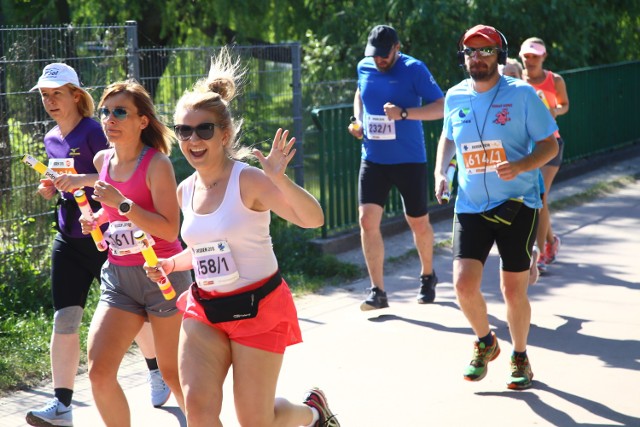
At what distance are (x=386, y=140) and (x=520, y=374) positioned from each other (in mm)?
2583

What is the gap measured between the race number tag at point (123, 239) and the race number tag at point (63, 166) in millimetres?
701

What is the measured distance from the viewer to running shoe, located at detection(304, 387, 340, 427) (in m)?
4.88

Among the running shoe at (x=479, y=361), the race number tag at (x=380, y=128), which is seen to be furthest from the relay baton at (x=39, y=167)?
the race number tag at (x=380, y=128)

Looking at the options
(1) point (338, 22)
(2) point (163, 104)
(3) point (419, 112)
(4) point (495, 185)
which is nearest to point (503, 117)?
(4) point (495, 185)

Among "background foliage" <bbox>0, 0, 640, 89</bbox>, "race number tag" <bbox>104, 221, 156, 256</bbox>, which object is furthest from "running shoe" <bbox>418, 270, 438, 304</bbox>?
"background foliage" <bbox>0, 0, 640, 89</bbox>

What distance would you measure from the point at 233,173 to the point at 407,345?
9.72 ft

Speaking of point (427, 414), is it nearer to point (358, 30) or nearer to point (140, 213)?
point (140, 213)

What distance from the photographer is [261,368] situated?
4230 mm

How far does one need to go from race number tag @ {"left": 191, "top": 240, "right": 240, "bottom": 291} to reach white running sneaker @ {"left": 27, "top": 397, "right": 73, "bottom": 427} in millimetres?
1496

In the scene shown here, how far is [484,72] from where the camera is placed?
585cm

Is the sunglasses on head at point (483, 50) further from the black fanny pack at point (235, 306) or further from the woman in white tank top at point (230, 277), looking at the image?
the black fanny pack at point (235, 306)

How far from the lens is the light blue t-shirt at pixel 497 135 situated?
5816 mm

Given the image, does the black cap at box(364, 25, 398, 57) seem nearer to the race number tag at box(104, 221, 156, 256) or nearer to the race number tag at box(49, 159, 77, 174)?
the race number tag at box(49, 159, 77, 174)

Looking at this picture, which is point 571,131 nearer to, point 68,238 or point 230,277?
point 68,238
